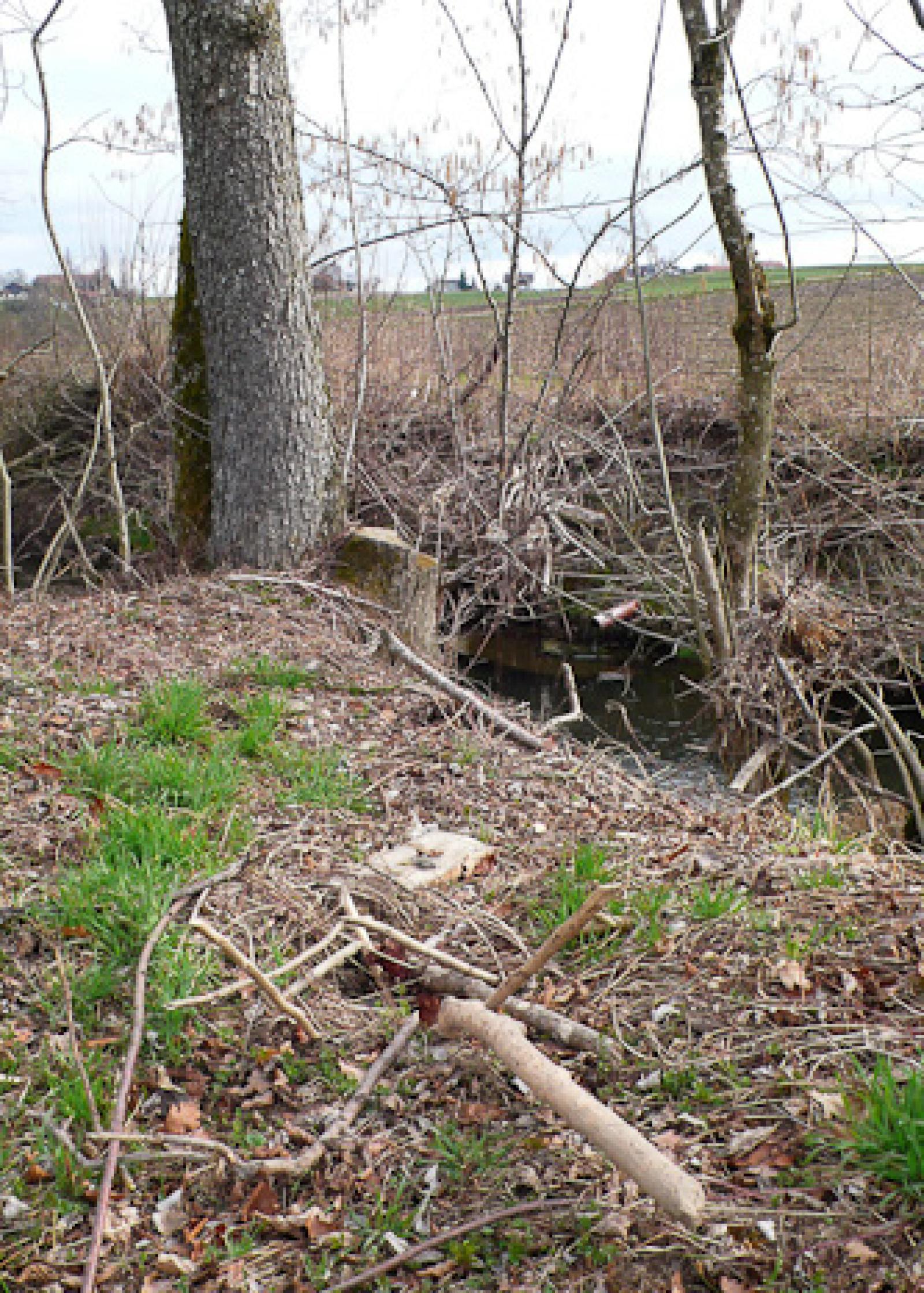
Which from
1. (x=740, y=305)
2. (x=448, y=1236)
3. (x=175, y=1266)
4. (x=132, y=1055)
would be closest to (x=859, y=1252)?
(x=448, y=1236)

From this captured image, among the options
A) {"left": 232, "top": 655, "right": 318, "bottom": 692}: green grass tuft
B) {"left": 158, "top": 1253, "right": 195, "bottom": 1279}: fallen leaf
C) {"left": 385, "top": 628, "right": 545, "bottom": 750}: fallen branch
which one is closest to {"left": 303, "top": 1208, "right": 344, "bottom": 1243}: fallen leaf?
{"left": 158, "top": 1253, "right": 195, "bottom": 1279}: fallen leaf

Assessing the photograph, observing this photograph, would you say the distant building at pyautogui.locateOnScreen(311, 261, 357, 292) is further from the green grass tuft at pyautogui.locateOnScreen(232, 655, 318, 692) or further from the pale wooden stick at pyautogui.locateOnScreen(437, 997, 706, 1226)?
the pale wooden stick at pyautogui.locateOnScreen(437, 997, 706, 1226)

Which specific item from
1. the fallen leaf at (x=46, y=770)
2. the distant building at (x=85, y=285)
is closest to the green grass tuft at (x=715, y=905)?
the fallen leaf at (x=46, y=770)

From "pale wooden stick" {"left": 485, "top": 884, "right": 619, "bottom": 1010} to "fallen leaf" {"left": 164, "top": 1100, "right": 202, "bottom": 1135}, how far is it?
2.65 feet

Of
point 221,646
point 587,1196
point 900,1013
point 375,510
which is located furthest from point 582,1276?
point 375,510

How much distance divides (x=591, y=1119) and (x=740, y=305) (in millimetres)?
6305

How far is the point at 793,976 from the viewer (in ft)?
10.6

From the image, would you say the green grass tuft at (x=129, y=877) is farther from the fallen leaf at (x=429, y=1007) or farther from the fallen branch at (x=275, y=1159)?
the fallen leaf at (x=429, y=1007)

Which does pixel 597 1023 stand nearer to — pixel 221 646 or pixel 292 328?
pixel 221 646

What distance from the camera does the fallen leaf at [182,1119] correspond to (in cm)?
299

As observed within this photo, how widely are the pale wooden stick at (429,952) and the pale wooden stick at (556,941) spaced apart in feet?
0.30

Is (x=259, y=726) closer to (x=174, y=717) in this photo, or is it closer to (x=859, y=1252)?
(x=174, y=717)

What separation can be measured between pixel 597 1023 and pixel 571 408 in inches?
361

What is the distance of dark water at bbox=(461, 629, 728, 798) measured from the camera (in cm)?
1013
